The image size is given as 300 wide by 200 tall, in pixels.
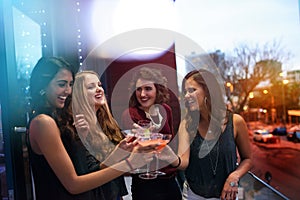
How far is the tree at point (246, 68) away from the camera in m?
1.62

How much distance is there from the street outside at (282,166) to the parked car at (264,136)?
0.09ft

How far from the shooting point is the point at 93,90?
1.38 m

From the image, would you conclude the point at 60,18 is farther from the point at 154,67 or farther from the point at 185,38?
the point at 185,38

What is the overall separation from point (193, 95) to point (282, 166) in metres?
1.12

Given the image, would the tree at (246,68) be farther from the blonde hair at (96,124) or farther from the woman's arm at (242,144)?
the blonde hair at (96,124)

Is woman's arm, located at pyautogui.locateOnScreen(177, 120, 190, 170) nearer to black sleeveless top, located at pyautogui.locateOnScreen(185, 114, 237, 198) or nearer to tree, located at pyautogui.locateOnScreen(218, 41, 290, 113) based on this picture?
black sleeveless top, located at pyautogui.locateOnScreen(185, 114, 237, 198)

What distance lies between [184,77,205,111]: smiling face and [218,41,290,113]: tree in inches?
6.6

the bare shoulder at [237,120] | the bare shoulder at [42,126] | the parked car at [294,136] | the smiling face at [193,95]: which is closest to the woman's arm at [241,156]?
the bare shoulder at [237,120]

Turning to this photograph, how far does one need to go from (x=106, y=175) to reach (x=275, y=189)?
140cm

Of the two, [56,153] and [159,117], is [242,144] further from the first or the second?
[56,153]

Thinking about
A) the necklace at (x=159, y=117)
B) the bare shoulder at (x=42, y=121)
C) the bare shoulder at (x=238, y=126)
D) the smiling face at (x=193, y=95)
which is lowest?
the bare shoulder at (x=238, y=126)

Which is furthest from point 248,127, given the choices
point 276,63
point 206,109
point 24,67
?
point 24,67

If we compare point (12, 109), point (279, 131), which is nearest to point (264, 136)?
point (279, 131)

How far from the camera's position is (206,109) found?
1532 mm
